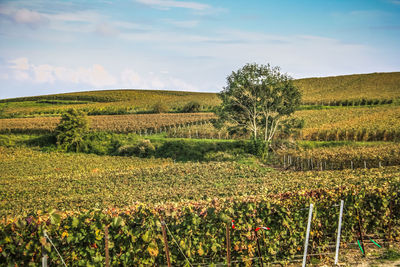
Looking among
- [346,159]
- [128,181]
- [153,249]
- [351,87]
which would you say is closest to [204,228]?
[153,249]

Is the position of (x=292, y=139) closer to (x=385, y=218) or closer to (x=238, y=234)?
(x=385, y=218)

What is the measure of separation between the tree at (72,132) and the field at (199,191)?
4.15 feet

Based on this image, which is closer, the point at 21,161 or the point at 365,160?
the point at 365,160

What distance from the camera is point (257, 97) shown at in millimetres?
42188

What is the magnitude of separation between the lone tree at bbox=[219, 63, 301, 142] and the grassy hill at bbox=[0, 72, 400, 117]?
39485 millimetres

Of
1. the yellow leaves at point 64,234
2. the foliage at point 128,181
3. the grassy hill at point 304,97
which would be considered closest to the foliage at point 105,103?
the grassy hill at point 304,97

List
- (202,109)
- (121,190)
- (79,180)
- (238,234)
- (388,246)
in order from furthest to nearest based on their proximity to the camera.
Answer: (202,109), (79,180), (121,190), (388,246), (238,234)

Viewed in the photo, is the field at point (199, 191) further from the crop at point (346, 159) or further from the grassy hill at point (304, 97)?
the grassy hill at point (304, 97)

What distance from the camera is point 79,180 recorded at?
2950cm

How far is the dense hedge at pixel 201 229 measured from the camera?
789 cm

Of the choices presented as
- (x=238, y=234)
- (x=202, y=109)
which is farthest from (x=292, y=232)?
(x=202, y=109)

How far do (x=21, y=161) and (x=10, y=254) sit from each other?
3698 cm

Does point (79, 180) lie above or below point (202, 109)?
below

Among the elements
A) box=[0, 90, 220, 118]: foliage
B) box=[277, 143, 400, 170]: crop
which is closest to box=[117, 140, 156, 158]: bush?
box=[277, 143, 400, 170]: crop
